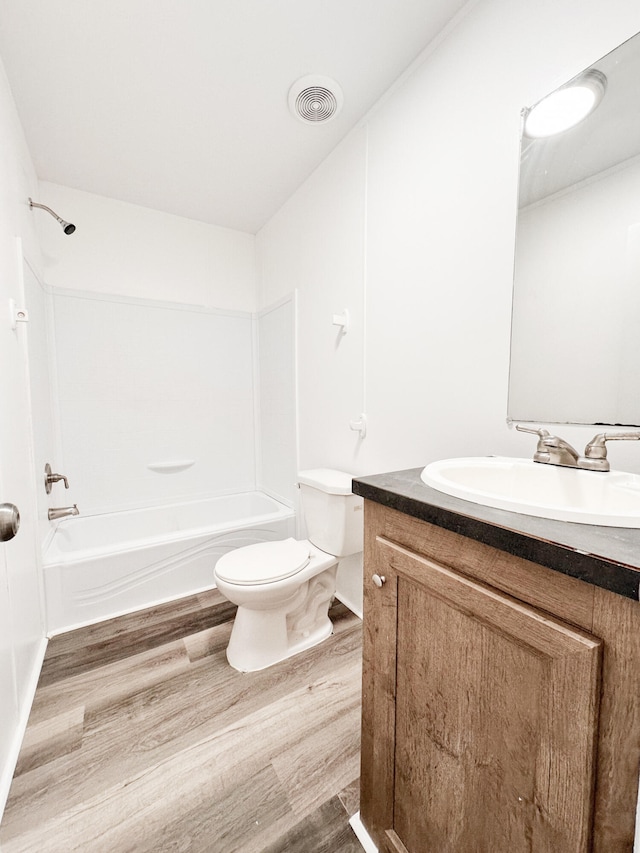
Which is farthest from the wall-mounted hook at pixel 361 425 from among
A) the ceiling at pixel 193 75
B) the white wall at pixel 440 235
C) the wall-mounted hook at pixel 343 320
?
the ceiling at pixel 193 75

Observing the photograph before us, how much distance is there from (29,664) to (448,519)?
177 cm

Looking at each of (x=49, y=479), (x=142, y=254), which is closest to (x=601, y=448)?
(x=49, y=479)

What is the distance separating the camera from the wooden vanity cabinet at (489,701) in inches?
17.9

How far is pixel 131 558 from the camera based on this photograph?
1892 mm

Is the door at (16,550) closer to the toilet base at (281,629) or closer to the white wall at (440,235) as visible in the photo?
the toilet base at (281,629)

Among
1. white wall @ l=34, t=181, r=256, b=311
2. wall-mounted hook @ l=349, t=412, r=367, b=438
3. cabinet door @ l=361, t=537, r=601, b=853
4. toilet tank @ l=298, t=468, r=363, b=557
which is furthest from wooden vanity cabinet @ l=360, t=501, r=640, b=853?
white wall @ l=34, t=181, r=256, b=311

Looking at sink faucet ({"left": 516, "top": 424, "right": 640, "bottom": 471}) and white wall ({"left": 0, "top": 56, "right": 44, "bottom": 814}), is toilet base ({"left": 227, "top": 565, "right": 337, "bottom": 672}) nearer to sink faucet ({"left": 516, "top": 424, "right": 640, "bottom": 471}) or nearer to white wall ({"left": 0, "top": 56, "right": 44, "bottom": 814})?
white wall ({"left": 0, "top": 56, "right": 44, "bottom": 814})

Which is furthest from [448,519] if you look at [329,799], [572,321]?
[329,799]

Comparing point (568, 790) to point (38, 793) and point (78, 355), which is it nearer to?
point (38, 793)

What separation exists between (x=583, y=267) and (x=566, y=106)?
445 millimetres

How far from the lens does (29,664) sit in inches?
55.6

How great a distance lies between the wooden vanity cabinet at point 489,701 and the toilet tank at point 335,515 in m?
0.80

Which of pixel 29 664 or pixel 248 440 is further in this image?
pixel 248 440

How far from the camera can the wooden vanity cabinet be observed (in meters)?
0.45
